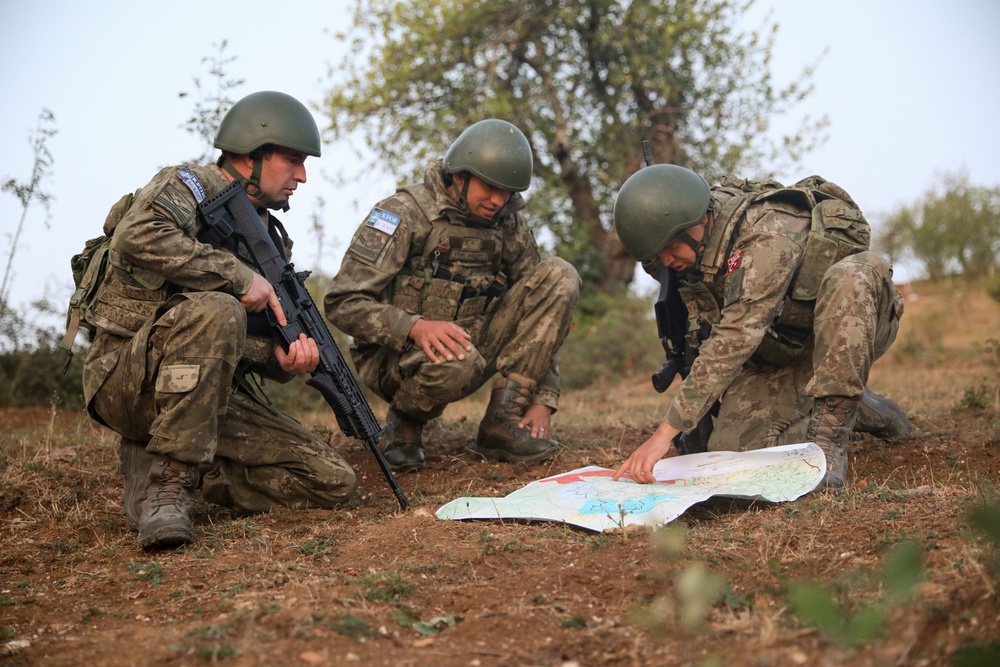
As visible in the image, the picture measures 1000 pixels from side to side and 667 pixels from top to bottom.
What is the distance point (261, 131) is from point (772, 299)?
7.51 ft

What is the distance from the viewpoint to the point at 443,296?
191 inches

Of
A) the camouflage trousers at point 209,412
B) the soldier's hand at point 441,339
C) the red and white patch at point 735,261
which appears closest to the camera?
the camouflage trousers at point 209,412

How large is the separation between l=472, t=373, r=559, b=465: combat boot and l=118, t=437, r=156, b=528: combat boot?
1.74m

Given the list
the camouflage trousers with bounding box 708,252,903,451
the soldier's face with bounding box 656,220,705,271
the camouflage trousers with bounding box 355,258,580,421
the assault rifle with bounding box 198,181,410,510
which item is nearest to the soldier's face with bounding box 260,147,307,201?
the assault rifle with bounding box 198,181,410,510

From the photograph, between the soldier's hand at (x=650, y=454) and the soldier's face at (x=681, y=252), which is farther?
the soldier's face at (x=681, y=252)

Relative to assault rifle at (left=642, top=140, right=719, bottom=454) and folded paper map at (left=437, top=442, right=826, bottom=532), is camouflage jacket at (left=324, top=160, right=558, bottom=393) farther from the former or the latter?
folded paper map at (left=437, top=442, right=826, bottom=532)

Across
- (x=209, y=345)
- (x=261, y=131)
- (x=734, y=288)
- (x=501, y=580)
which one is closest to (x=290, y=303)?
(x=209, y=345)

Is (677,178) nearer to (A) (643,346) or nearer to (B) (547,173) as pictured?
(A) (643,346)

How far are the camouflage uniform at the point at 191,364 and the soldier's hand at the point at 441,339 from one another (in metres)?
0.70

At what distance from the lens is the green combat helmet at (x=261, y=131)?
406 centimetres

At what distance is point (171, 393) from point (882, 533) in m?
2.53

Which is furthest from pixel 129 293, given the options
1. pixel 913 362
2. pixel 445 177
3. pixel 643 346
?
pixel 913 362

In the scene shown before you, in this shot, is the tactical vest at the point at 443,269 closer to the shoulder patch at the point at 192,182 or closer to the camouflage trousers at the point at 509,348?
the camouflage trousers at the point at 509,348

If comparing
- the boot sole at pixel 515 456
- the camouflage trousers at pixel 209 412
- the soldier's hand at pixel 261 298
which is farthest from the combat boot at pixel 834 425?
the soldier's hand at pixel 261 298
